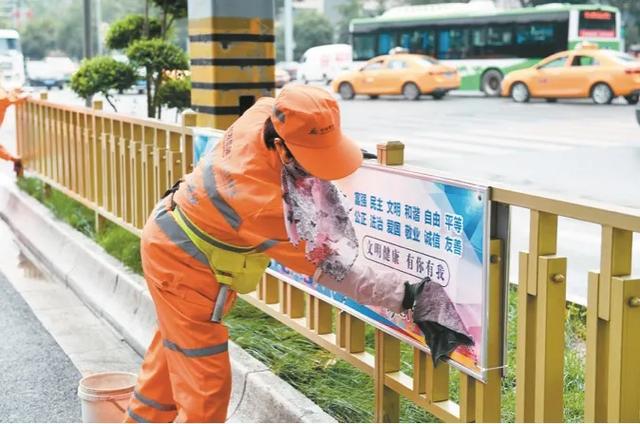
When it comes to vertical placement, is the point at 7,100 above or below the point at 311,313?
above

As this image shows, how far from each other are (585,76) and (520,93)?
2.33 meters

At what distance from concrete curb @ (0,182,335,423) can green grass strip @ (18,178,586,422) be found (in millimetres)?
107

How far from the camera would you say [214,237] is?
11.5ft

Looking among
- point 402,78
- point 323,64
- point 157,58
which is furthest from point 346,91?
point 157,58

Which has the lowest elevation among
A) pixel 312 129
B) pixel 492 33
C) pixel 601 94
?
pixel 601 94

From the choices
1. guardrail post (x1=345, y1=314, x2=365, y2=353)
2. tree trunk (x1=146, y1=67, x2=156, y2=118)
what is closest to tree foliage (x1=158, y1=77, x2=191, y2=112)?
tree trunk (x1=146, y1=67, x2=156, y2=118)

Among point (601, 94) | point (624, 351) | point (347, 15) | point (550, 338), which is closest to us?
point (624, 351)

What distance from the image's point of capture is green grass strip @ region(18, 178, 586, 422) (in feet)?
14.1

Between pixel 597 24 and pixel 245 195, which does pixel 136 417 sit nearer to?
pixel 245 195

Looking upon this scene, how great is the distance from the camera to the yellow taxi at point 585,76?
83.5 ft

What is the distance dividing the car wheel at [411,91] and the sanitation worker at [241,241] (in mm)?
27245

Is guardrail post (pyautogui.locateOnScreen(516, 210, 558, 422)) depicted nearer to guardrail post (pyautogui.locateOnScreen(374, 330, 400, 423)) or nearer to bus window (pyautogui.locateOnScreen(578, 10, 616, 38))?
guardrail post (pyautogui.locateOnScreen(374, 330, 400, 423))

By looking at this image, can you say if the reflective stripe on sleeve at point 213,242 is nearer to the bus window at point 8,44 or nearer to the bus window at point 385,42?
the bus window at point 385,42

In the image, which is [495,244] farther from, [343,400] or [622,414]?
A: [343,400]
